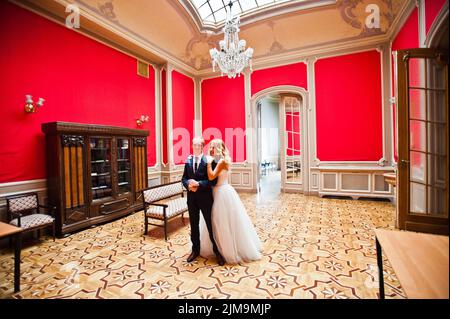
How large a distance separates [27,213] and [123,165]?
1820mm

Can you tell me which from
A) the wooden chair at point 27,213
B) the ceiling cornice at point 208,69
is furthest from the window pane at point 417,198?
the wooden chair at point 27,213

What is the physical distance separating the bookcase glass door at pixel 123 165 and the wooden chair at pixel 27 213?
4.44ft

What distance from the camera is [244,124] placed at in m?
7.60

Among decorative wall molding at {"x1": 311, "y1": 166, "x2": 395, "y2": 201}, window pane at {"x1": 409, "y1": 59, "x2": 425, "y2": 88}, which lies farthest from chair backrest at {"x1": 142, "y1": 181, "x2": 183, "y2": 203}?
decorative wall molding at {"x1": 311, "y1": 166, "x2": 395, "y2": 201}

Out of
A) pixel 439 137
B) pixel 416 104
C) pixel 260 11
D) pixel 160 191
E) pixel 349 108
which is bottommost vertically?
pixel 160 191

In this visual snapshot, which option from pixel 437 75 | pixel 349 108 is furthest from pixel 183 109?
pixel 437 75

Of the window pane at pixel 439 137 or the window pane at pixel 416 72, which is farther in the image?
the window pane at pixel 416 72

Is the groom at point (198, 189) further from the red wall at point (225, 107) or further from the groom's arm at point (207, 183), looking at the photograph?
the red wall at point (225, 107)

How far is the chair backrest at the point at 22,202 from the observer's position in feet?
11.4

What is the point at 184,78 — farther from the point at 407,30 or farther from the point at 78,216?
the point at 407,30

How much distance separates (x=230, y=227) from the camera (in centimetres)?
272

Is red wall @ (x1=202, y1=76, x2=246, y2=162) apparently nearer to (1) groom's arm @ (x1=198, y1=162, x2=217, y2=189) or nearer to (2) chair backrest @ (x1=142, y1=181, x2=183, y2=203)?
(2) chair backrest @ (x1=142, y1=181, x2=183, y2=203)

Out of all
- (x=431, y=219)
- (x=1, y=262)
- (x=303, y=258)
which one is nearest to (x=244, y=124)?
(x=303, y=258)

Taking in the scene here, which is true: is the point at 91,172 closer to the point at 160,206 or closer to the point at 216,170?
the point at 160,206
